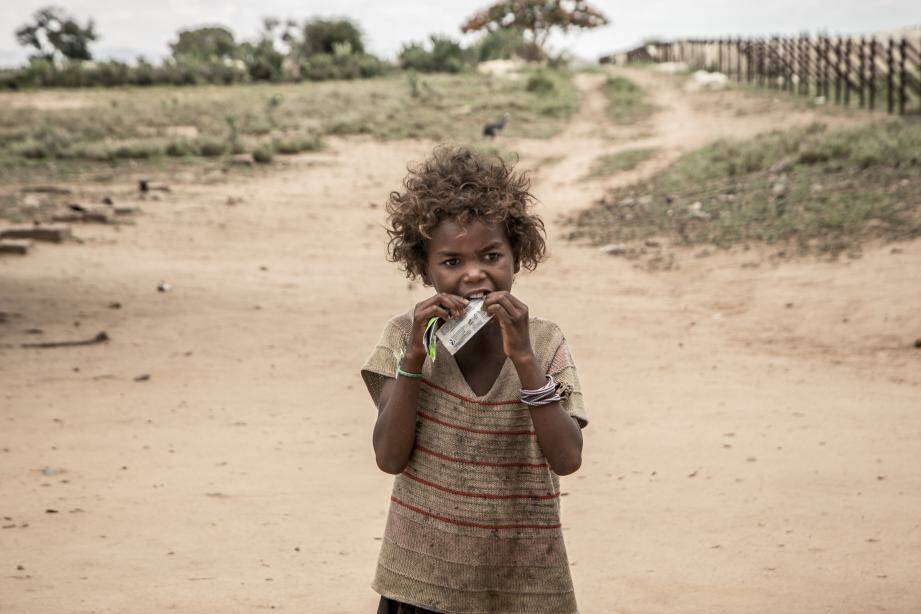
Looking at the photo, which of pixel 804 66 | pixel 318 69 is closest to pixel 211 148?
pixel 804 66

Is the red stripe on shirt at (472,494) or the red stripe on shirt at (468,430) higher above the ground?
the red stripe on shirt at (468,430)

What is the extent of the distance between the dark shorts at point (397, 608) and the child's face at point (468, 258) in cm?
61

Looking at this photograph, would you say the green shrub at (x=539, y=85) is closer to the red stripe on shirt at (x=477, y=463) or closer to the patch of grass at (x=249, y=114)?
the patch of grass at (x=249, y=114)

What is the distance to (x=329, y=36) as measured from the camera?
45.7m

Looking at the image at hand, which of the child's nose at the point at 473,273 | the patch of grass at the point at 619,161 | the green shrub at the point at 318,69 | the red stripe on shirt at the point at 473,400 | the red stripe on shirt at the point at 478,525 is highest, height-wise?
the green shrub at the point at 318,69

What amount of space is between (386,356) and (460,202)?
330mm

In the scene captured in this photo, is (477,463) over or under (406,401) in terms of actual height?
under

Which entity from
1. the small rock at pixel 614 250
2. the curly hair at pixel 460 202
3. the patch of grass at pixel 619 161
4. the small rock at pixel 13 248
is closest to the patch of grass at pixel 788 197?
the small rock at pixel 614 250

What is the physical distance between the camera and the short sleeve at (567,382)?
6.36ft

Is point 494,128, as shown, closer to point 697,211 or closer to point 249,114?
point 249,114

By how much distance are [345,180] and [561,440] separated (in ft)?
52.3

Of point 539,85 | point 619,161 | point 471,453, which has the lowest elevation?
point 619,161

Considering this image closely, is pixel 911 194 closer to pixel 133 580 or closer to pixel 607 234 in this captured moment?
pixel 607 234

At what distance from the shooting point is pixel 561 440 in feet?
6.01
